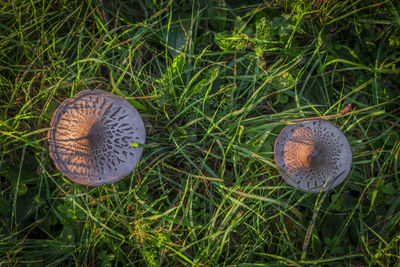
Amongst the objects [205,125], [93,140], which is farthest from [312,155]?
[93,140]

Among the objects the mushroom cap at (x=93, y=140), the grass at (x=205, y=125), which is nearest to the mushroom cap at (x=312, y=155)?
the grass at (x=205, y=125)

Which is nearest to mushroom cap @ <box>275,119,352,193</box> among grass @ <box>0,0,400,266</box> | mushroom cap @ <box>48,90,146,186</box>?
grass @ <box>0,0,400,266</box>

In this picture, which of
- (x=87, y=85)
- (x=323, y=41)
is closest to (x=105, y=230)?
(x=87, y=85)

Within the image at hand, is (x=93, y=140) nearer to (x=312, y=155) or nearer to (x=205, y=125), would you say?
(x=205, y=125)

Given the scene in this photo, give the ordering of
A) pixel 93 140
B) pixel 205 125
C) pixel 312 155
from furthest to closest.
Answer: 1. pixel 205 125
2. pixel 312 155
3. pixel 93 140

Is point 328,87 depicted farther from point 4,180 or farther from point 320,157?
point 4,180

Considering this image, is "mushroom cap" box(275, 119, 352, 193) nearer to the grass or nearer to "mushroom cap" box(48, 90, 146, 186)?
the grass

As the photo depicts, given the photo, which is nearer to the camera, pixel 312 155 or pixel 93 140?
pixel 93 140

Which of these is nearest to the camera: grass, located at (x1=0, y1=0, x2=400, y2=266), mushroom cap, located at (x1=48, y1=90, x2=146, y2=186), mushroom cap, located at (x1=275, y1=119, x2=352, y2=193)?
mushroom cap, located at (x1=48, y1=90, x2=146, y2=186)
